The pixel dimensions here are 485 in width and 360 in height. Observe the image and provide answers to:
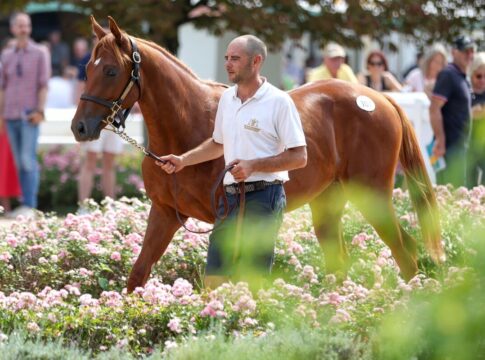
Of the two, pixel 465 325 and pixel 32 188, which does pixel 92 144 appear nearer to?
pixel 32 188

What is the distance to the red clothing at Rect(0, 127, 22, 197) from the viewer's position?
1359 cm

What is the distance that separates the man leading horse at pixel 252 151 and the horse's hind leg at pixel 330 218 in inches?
75.6

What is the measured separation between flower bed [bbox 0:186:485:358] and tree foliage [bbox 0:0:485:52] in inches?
194

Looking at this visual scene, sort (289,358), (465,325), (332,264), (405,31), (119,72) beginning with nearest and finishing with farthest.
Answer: (465,325), (289,358), (119,72), (332,264), (405,31)

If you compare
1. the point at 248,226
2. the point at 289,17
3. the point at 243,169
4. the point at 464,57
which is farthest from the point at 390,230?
the point at 289,17

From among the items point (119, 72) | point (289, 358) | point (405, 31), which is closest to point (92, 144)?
point (405, 31)

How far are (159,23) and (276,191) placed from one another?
8.04 m

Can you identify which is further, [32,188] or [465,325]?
[32,188]

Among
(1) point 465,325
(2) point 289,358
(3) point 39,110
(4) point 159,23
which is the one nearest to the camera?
(1) point 465,325

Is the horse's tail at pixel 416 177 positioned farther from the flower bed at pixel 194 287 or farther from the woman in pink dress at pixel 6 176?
the woman in pink dress at pixel 6 176

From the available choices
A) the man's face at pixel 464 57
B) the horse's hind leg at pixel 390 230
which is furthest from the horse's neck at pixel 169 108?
the man's face at pixel 464 57

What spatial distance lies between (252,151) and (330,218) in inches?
86.9

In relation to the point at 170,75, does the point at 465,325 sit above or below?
below

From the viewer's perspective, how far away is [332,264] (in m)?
7.72
